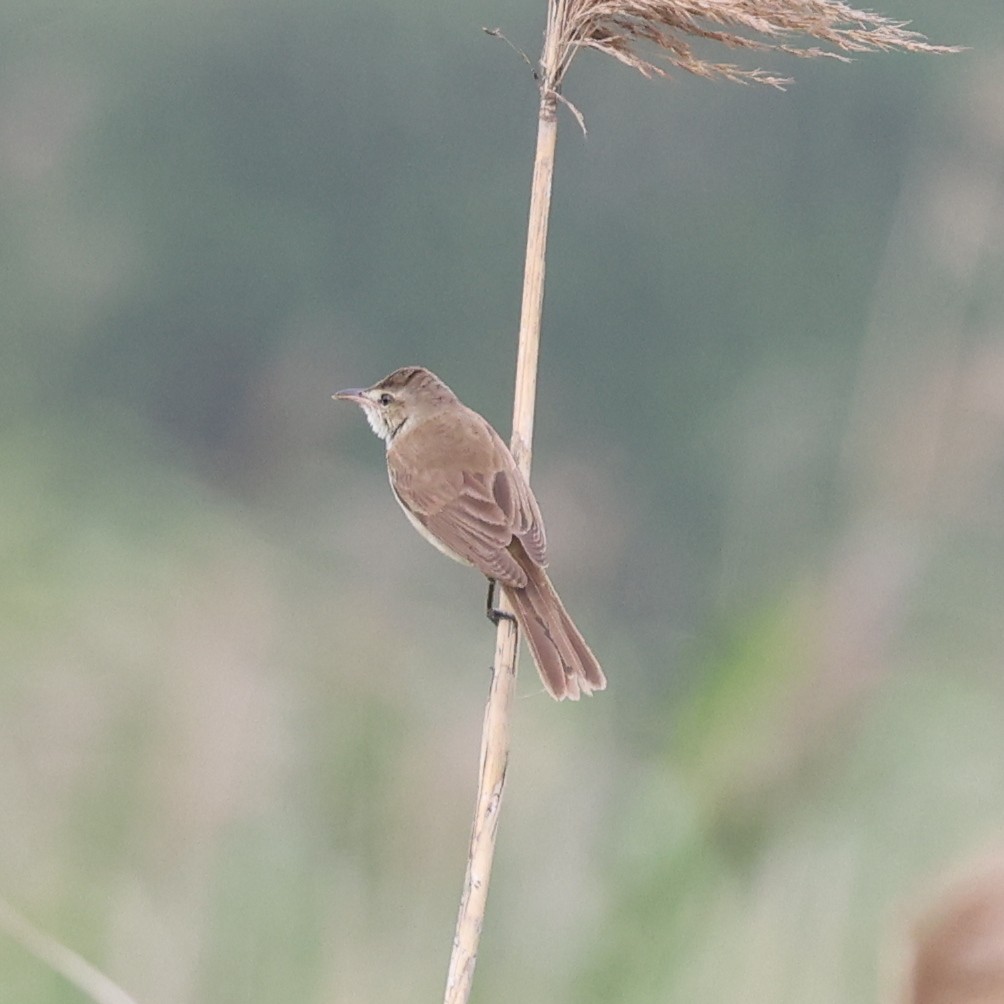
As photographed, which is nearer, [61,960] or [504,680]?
[504,680]

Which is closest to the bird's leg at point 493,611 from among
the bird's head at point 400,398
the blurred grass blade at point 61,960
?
the bird's head at point 400,398

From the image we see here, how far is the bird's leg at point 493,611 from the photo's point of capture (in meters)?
1.27

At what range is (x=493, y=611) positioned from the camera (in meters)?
Result: 1.35

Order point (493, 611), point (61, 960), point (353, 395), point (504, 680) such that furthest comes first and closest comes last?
1. point (353, 395)
2. point (493, 611)
3. point (61, 960)
4. point (504, 680)

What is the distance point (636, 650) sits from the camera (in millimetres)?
1639

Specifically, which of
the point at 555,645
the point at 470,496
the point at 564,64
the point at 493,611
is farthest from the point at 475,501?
the point at 564,64

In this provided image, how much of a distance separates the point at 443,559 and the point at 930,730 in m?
0.64

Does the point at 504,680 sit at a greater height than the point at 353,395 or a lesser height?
lesser

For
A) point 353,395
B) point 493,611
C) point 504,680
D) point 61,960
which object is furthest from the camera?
point 353,395

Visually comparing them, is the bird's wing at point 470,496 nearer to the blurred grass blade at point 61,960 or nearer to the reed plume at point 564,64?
the reed plume at point 564,64

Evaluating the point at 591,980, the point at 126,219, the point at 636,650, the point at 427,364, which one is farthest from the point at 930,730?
the point at 126,219

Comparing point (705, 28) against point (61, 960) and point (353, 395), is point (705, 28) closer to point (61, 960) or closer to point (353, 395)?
point (353, 395)

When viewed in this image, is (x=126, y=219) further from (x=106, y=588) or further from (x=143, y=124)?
(x=106, y=588)

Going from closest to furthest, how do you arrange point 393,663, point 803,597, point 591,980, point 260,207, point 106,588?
point 591,980 → point 803,597 → point 393,663 → point 106,588 → point 260,207
